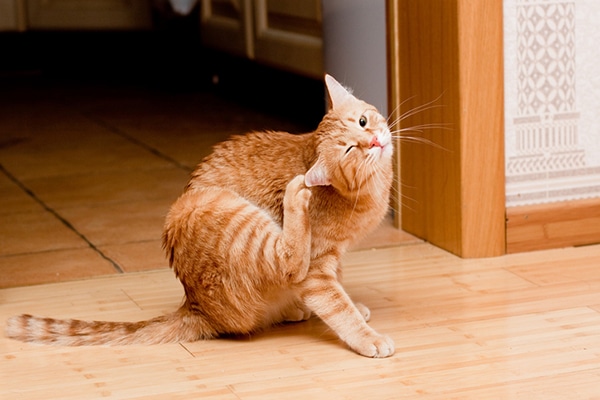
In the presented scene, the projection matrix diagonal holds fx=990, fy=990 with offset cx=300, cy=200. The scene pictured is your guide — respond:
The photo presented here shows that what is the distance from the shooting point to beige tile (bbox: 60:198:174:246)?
8.34 feet

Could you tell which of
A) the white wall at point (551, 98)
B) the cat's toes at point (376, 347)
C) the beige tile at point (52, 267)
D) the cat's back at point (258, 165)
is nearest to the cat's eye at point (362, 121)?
the cat's back at point (258, 165)

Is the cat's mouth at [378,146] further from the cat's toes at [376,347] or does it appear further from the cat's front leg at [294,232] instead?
the cat's toes at [376,347]

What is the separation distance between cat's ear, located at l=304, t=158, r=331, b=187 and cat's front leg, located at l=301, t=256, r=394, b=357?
152 millimetres

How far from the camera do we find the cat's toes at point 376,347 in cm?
168

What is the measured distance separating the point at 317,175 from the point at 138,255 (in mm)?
814

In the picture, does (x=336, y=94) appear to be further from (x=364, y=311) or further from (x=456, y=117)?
(x=456, y=117)

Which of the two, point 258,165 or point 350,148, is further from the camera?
point 258,165

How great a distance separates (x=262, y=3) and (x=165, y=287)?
2134 millimetres

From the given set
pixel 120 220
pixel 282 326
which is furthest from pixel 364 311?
pixel 120 220

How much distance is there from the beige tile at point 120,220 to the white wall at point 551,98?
929mm

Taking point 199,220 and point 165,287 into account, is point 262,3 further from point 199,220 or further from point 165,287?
point 199,220

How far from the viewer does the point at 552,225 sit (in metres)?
2.33

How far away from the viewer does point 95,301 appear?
2061 mm

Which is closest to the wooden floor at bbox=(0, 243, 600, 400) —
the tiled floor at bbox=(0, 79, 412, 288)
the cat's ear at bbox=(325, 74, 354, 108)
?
the tiled floor at bbox=(0, 79, 412, 288)
